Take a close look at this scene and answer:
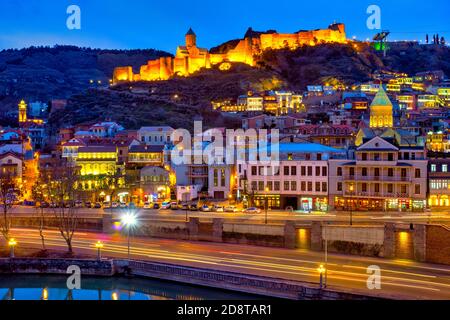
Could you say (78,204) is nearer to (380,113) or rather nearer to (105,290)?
(105,290)

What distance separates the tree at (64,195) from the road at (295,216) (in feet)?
5.40

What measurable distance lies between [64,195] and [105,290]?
20.0 m

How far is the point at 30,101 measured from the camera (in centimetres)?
17500

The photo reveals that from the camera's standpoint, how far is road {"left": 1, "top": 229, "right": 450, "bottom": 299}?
3005cm

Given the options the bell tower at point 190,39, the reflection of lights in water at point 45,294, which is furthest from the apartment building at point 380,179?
the bell tower at point 190,39

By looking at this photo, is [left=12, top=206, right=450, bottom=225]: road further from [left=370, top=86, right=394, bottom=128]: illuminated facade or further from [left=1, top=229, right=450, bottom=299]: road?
[left=370, top=86, right=394, bottom=128]: illuminated facade

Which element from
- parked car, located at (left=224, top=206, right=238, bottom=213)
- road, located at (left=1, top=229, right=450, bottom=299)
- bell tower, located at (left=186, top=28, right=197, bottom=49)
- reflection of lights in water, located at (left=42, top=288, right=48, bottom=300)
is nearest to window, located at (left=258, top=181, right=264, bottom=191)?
parked car, located at (left=224, top=206, right=238, bottom=213)

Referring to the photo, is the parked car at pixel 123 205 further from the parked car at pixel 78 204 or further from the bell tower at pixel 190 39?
the bell tower at pixel 190 39

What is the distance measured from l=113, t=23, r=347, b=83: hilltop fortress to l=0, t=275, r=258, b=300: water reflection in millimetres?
110568

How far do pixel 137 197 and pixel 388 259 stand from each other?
30412 millimetres

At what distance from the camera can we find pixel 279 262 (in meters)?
35.8

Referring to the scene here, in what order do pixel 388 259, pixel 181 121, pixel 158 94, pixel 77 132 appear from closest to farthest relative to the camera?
1. pixel 388 259
2. pixel 77 132
3. pixel 181 121
4. pixel 158 94

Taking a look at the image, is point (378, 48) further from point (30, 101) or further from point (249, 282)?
point (249, 282)
